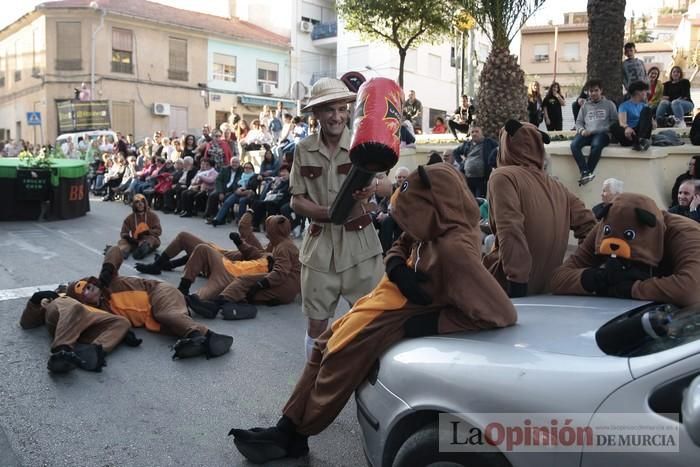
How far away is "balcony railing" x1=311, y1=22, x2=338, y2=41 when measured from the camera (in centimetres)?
4056

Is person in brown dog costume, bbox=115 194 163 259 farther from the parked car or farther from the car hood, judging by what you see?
the car hood

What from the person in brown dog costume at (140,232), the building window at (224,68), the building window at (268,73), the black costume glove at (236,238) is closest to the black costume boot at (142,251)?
the person in brown dog costume at (140,232)

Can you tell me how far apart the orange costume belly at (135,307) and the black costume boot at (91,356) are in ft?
2.56

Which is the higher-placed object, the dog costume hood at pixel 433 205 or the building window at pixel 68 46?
the building window at pixel 68 46

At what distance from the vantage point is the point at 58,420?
4125 millimetres

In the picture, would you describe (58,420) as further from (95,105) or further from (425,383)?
(95,105)

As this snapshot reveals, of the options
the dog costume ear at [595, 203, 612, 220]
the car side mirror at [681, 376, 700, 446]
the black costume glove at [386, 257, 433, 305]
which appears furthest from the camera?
the dog costume ear at [595, 203, 612, 220]

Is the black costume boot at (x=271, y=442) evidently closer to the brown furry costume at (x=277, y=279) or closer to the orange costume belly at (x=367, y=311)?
the orange costume belly at (x=367, y=311)

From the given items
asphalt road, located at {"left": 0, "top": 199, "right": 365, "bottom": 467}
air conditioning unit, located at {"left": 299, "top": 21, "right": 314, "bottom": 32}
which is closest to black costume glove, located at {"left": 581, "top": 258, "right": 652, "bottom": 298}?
asphalt road, located at {"left": 0, "top": 199, "right": 365, "bottom": 467}

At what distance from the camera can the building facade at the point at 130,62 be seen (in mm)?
34406

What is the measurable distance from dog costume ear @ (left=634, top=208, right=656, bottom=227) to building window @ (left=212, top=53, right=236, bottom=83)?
37847 mm

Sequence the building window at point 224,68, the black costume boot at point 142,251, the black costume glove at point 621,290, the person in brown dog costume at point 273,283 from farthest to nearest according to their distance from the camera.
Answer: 1. the building window at point 224,68
2. the black costume boot at point 142,251
3. the person in brown dog costume at point 273,283
4. the black costume glove at point 621,290

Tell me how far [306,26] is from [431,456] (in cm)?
4227

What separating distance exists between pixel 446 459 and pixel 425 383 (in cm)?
30
